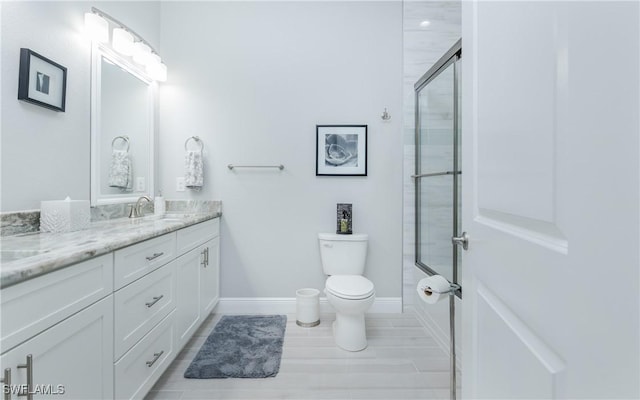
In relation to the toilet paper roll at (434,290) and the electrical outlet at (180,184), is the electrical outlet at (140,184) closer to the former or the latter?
the electrical outlet at (180,184)

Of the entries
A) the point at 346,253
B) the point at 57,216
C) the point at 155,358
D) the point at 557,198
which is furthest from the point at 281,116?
the point at 557,198

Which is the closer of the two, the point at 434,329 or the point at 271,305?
the point at 434,329

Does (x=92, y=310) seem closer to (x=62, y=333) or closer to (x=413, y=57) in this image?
(x=62, y=333)

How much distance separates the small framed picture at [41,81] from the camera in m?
1.37

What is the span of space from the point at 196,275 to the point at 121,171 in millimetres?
903

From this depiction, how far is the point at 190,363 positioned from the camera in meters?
1.82

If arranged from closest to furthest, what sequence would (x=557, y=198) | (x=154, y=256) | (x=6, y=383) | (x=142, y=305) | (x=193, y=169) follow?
(x=557, y=198)
(x=6, y=383)
(x=142, y=305)
(x=154, y=256)
(x=193, y=169)

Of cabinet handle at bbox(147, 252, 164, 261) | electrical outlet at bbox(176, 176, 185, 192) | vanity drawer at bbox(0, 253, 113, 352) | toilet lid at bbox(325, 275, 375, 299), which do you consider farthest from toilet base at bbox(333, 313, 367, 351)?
electrical outlet at bbox(176, 176, 185, 192)

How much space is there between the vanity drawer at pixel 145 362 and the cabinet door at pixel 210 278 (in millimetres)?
481

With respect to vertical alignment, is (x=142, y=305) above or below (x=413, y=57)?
below

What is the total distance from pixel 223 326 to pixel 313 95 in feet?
6.62

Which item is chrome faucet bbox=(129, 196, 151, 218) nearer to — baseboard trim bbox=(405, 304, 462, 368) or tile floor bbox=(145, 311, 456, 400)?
Result: tile floor bbox=(145, 311, 456, 400)

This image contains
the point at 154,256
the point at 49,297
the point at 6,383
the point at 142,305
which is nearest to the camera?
the point at 6,383

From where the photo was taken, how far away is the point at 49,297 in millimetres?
858
